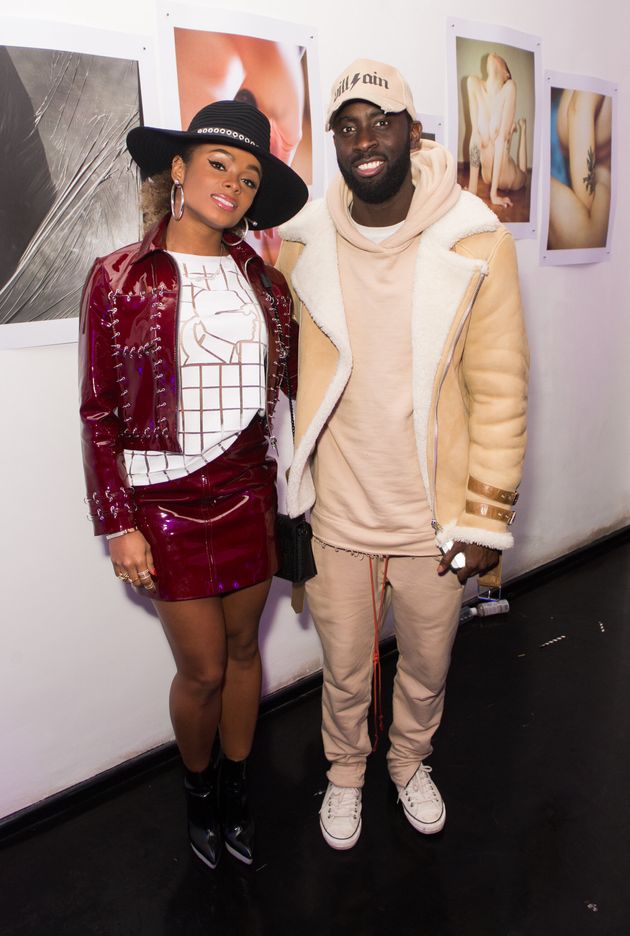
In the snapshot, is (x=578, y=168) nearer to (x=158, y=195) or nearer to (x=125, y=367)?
(x=158, y=195)

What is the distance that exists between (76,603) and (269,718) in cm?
82

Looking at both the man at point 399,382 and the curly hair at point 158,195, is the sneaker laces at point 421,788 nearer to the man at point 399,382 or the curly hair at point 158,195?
the man at point 399,382

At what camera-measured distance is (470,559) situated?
5.24 feet

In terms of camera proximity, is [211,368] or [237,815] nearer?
[211,368]

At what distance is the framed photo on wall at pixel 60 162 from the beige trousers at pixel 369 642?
2.92 ft

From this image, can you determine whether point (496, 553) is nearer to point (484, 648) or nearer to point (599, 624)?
point (484, 648)

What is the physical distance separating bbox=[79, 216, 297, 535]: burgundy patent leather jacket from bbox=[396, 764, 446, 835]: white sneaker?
1076 millimetres

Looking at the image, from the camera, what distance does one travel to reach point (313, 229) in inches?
64.5

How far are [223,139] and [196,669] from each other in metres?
1.13

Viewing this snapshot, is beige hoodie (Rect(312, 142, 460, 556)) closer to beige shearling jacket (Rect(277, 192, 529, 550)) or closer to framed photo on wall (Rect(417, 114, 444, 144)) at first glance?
beige shearling jacket (Rect(277, 192, 529, 550))

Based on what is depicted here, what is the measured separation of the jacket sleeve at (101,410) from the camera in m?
1.43

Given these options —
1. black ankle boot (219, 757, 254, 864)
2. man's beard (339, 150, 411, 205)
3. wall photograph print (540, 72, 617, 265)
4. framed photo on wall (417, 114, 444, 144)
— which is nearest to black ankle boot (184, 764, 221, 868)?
black ankle boot (219, 757, 254, 864)

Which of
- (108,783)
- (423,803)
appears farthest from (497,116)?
(108,783)

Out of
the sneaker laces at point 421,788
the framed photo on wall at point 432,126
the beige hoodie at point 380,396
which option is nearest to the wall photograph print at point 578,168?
the framed photo on wall at point 432,126
